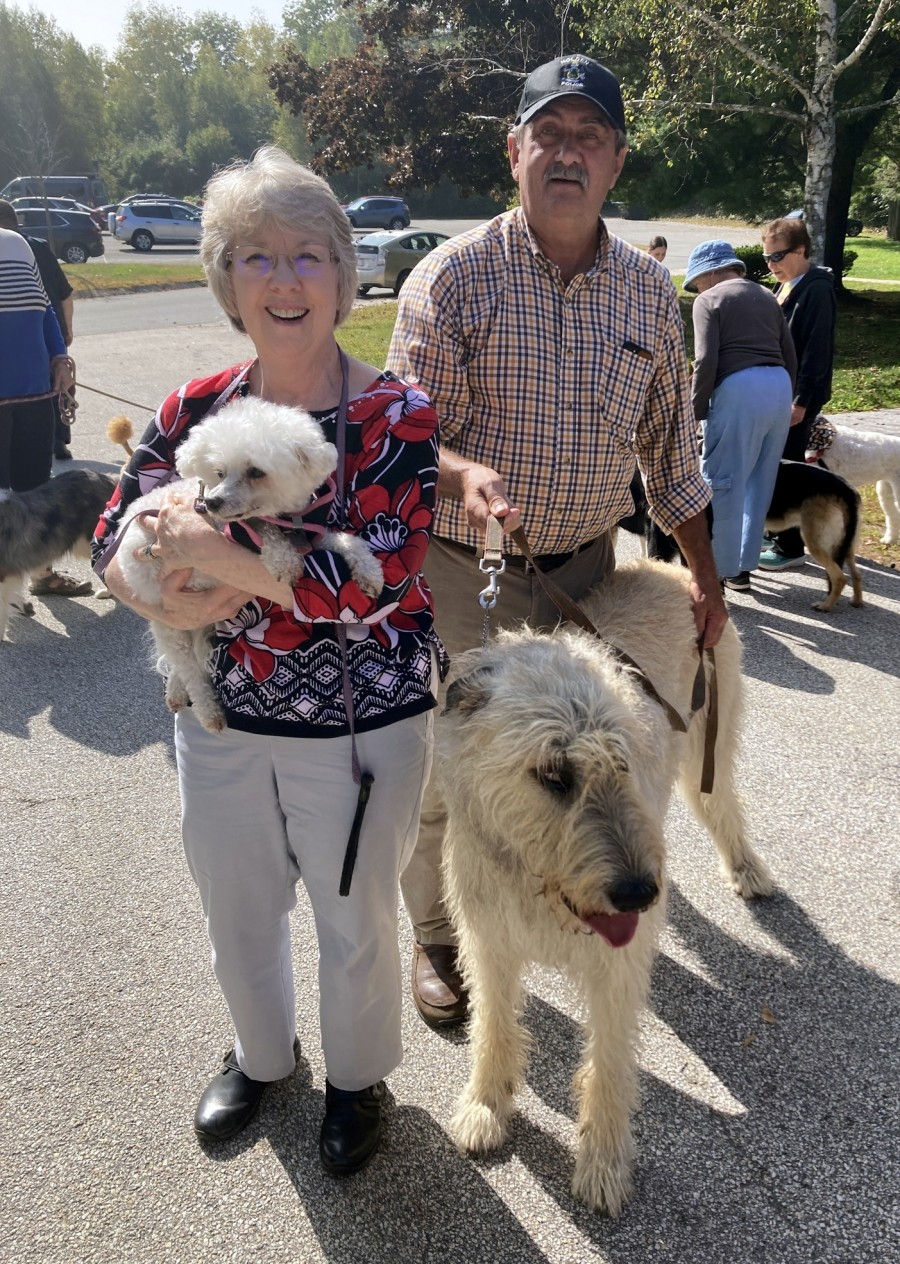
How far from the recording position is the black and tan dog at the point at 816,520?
6.09 m

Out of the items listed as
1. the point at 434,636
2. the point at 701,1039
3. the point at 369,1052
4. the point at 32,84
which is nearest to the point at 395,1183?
the point at 369,1052

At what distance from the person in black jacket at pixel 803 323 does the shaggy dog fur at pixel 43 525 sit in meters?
5.46

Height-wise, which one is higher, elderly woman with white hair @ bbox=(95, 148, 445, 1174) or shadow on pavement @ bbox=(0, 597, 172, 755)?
elderly woman with white hair @ bbox=(95, 148, 445, 1174)

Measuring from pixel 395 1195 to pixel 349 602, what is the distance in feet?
5.60

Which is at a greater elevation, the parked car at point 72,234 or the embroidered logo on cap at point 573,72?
the embroidered logo on cap at point 573,72

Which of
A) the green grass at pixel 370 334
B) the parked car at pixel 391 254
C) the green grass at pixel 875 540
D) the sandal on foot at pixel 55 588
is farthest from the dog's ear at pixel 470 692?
the parked car at pixel 391 254

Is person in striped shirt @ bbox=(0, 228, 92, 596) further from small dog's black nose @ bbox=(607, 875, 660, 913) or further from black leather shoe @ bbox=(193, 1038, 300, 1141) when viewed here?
small dog's black nose @ bbox=(607, 875, 660, 913)

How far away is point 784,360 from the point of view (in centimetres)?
648

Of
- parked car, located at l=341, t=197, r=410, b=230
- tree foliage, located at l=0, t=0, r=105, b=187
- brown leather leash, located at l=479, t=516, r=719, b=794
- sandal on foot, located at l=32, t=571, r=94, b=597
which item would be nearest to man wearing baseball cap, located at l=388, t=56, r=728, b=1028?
brown leather leash, located at l=479, t=516, r=719, b=794

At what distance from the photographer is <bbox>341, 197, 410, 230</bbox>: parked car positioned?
129 feet

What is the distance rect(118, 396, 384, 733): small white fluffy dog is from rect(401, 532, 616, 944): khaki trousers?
1.02 m

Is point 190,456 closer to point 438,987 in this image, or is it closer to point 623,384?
point 623,384

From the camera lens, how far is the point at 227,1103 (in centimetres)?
250

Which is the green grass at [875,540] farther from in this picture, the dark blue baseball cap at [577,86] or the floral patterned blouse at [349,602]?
the floral patterned blouse at [349,602]
